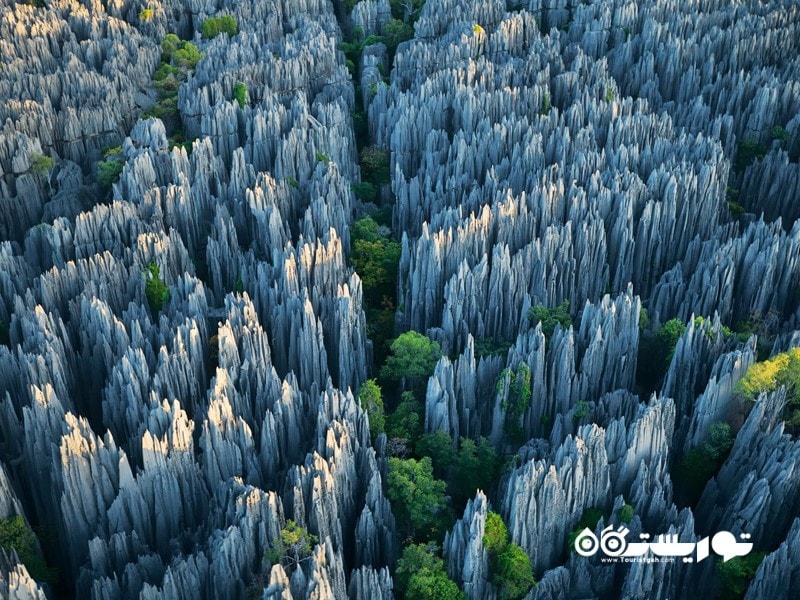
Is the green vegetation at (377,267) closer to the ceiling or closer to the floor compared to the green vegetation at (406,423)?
closer to the ceiling

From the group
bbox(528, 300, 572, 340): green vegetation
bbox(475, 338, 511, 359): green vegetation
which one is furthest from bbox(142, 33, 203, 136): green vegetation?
bbox(528, 300, 572, 340): green vegetation

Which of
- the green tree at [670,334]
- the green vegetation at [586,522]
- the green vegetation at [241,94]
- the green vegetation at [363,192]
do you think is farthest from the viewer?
the green vegetation at [241,94]

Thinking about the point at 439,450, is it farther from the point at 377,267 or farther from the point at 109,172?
the point at 109,172

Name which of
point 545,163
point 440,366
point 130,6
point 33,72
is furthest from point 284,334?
point 130,6

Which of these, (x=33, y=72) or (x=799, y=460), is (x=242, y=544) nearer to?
(x=799, y=460)

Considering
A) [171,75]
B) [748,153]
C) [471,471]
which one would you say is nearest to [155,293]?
[471,471]

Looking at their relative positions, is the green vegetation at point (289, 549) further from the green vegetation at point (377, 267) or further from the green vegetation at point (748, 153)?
the green vegetation at point (748, 153)

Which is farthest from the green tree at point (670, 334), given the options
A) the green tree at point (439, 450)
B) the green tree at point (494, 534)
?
the green tree at point (494, 534)
